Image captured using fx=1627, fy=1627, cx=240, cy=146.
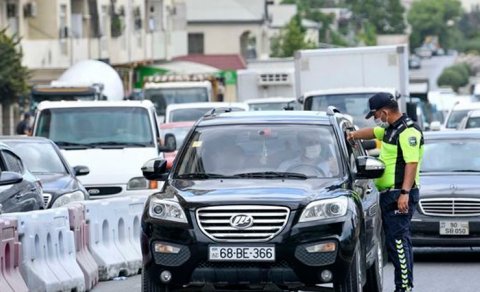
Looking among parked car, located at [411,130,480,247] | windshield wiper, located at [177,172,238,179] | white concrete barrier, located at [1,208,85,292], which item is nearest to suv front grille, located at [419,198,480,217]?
parked car, located at [411,130,480,247]

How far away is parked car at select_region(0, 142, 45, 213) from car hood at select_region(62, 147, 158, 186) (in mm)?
6015

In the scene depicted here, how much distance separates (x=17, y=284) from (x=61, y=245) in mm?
2056

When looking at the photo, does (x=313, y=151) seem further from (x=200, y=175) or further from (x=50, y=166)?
(x=50, y=166)

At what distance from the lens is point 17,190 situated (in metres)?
16.9

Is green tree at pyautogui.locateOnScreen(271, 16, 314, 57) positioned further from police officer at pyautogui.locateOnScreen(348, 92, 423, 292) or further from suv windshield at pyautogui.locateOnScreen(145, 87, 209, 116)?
police officer at pyautogui.locateOnScreen(348, 92, 423, 292)

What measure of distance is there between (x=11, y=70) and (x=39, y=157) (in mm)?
30078

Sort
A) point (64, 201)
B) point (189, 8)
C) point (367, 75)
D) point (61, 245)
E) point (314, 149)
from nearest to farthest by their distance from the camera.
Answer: point (314, 149)
point (61, 245)
point (64, 201)
point (367, 75)
point (189, 8)

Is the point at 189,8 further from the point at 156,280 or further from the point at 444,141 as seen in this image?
the point at 156,280

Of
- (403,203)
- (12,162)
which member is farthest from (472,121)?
(403,203)

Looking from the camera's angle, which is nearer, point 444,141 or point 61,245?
point 61,245

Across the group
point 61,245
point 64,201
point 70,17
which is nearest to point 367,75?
point 64,201

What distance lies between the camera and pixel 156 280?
12.9 metres

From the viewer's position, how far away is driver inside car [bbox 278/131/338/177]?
13766 millimetres

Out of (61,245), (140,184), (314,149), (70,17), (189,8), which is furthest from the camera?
(189,8)
